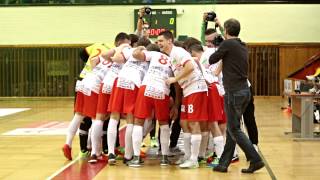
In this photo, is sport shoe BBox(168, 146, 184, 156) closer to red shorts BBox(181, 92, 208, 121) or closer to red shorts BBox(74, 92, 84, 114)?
red shorts BBox(181, 92, 208, 121)

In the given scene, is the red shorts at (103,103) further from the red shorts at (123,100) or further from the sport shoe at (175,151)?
the sport shoe at (175,151)

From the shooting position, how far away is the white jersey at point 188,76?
700 cm

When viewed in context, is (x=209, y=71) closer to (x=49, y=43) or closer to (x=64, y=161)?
(x=64, y=161)

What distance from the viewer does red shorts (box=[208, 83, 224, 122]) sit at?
7.19m

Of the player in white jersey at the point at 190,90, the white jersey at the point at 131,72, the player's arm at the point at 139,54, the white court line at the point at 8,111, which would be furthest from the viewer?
the white court line at the point at 8,111

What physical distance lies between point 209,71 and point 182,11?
14.0m

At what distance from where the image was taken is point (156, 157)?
26.4ft

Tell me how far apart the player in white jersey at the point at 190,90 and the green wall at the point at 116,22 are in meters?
14.2

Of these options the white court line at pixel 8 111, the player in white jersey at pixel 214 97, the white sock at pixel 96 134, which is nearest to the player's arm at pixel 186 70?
the player in white jersey at pixel 214 97

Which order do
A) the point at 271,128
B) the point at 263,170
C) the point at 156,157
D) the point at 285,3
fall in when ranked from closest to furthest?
the point at 263,170
the point at 156,157
the point at 271,128
the point at 285,3

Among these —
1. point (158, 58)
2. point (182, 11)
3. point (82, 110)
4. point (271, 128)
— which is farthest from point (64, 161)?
point (182, 11)

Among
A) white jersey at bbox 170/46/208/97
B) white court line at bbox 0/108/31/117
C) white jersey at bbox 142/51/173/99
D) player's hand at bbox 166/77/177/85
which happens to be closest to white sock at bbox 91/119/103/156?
white jersey at bbox 142/51/173/99

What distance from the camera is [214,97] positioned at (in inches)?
289

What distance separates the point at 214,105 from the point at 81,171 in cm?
195
